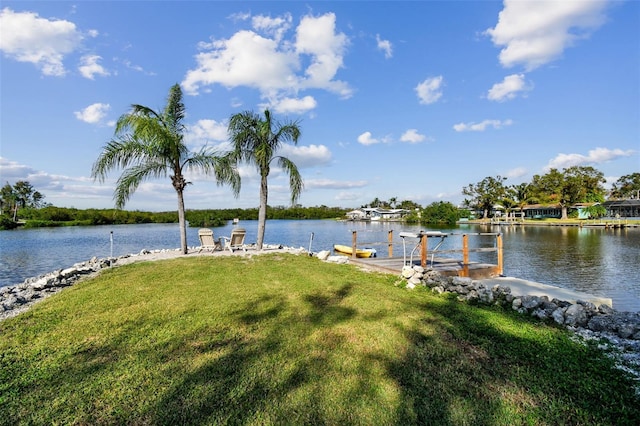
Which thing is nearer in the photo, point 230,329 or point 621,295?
point 230,329

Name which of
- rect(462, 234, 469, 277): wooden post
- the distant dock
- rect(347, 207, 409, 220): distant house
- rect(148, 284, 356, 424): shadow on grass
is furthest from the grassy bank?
rect(347, 207, 409, 220): distant house

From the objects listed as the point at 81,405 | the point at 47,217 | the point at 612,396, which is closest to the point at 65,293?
the point at 81,405

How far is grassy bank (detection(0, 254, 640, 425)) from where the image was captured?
100.0 inches

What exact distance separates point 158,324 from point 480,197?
74.6 metres

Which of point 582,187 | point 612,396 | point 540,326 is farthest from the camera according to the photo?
point 582,187

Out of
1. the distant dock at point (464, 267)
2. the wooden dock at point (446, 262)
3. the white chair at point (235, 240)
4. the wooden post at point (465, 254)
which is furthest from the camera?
the white chair at point (235, 240)

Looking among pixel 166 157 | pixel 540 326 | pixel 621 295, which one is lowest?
pixel 621 295

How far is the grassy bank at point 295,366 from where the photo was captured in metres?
2.54

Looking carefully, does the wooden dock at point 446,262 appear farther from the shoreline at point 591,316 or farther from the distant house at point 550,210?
the distant house at point 550,210

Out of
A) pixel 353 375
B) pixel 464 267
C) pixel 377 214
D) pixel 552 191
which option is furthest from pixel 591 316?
pixel 377 214

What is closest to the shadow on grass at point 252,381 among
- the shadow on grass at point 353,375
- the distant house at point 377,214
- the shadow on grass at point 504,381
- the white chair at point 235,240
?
the shadow on grass at point 353,375

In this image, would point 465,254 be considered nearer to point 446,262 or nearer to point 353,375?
point 446,262

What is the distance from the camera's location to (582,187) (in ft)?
177

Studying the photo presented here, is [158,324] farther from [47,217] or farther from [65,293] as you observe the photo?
[47,217]
